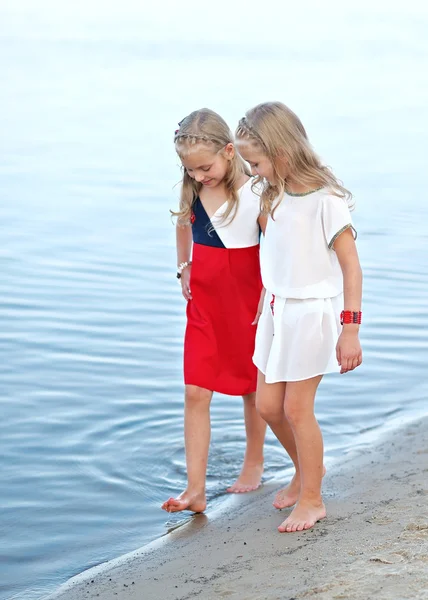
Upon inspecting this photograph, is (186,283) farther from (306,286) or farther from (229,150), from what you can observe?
(306,286)

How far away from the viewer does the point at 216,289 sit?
4.70 metres

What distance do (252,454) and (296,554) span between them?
1263mm

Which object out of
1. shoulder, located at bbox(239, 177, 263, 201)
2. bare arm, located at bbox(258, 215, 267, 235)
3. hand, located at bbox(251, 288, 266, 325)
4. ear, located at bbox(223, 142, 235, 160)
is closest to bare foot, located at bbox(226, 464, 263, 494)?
hand, located at bbox(251, 288, 266, 325)

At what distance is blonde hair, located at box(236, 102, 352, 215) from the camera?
13.4 feet

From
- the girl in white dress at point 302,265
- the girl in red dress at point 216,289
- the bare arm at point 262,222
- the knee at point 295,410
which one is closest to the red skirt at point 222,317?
the girl in red dress at point 216,289

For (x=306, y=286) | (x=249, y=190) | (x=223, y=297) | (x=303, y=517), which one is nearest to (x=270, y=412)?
(x=303, y=517)

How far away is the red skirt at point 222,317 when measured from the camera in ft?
15.4

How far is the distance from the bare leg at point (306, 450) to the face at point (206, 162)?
0.94 metres

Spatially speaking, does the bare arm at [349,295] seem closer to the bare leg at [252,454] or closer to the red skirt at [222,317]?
the red skirt at [222,317]

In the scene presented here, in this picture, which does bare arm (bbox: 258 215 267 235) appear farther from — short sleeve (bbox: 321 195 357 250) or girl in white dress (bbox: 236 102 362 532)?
short sleeve (bbox: 321 195 357 250)

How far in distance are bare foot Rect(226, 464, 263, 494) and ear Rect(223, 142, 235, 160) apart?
4.58 ft

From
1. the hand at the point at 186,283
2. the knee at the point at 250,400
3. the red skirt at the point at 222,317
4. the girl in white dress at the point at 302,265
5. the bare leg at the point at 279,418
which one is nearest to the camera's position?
the girl in white dress at the point at 302,265

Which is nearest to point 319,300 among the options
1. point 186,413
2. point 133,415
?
point 186,413

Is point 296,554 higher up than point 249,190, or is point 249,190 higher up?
point 249,190
